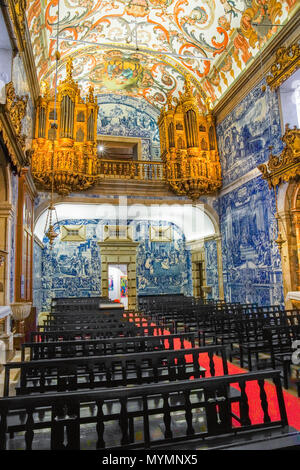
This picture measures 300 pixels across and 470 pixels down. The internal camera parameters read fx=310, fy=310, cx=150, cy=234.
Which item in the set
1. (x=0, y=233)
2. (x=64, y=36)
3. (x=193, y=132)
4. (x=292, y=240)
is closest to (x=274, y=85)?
(x=193, y=132)

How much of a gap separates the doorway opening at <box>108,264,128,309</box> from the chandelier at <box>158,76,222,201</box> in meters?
6.28

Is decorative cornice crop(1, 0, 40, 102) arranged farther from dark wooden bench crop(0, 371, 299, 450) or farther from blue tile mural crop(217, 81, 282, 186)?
blue tile mural crop(217, 81, 282, 186)

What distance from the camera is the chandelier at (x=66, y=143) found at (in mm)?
11391

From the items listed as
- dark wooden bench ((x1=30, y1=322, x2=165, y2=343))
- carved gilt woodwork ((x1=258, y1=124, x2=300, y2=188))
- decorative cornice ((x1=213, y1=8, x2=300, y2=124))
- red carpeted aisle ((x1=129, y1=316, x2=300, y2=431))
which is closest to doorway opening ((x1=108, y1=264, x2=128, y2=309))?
decorative cornice ((x1=213, y1=8, x2=300, y2=124))

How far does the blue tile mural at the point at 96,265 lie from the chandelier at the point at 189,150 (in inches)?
162

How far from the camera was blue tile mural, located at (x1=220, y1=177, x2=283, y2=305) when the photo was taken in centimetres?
961

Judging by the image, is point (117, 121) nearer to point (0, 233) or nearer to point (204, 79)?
point (204, 79)

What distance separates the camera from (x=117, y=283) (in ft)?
55.6

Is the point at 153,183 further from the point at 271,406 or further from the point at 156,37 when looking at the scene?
the point at 271,406

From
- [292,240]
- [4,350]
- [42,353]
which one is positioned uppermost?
[292,240]

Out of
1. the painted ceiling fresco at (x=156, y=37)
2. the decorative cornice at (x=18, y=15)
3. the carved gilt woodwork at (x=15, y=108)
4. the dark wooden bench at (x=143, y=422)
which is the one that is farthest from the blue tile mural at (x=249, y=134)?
the dark wooden bench at (x=143, y=422)

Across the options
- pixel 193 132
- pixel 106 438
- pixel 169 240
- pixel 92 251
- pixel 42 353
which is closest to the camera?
pixel 106 438

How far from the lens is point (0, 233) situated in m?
6.72
